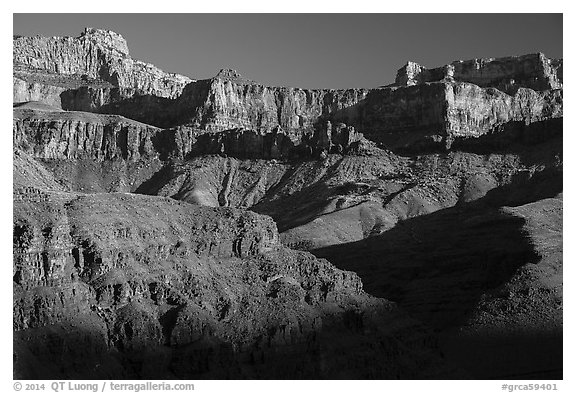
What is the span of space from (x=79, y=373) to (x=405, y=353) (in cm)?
3137

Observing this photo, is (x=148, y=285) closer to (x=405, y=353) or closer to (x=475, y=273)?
(x=405, y=353)

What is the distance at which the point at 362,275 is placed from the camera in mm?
177250

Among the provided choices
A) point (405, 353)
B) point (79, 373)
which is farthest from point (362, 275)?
point (79, 373)

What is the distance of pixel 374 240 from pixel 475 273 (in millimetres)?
21360

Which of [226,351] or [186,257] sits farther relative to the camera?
[186,257]

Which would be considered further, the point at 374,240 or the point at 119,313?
the point at 374,240

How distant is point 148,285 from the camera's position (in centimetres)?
13338

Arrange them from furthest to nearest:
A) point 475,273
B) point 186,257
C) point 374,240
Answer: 1. point 374,240
2. point 475,273
3. point 186,257

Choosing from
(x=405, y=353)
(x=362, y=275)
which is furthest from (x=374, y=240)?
(x=405, y=353)
